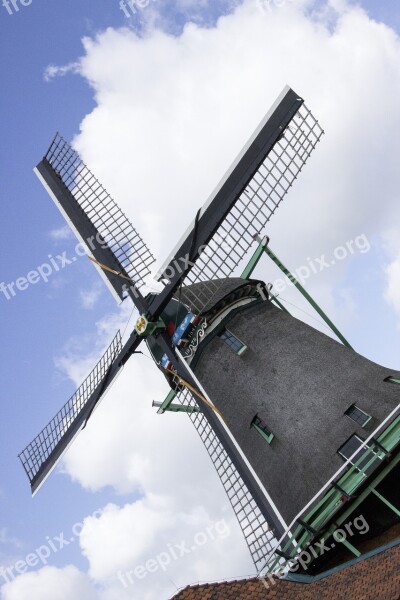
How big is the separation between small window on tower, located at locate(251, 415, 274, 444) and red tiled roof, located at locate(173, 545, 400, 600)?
292 cm

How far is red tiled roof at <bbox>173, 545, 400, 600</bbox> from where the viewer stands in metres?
7.81

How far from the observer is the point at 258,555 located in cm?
1098

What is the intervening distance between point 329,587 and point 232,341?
19.2 feet

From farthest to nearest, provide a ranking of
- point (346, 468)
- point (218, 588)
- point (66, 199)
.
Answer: point (66, 199), point (346, 468), point (218, 588)

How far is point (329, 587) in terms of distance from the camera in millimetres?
8539

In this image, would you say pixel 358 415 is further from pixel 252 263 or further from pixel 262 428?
pixel 252 263

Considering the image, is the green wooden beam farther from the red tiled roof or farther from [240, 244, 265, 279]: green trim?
the red tiled roof

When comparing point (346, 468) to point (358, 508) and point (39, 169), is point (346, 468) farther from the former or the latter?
point (39, 169)

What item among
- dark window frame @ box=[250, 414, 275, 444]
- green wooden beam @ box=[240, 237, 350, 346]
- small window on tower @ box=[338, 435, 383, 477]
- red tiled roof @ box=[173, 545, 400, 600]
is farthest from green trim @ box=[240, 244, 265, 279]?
red tiled roof @ box=[173, 545, 400, 600]

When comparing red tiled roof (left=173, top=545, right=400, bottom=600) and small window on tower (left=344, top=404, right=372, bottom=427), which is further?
small window on tower (left=344, top=404, right=372, bottom=427)

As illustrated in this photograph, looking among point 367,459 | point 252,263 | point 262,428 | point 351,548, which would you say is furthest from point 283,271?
point 351,548

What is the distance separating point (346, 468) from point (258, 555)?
9.21ft

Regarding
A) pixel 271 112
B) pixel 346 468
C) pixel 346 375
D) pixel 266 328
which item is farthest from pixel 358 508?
pixel 271 112

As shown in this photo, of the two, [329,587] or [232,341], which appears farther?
[232,341]
